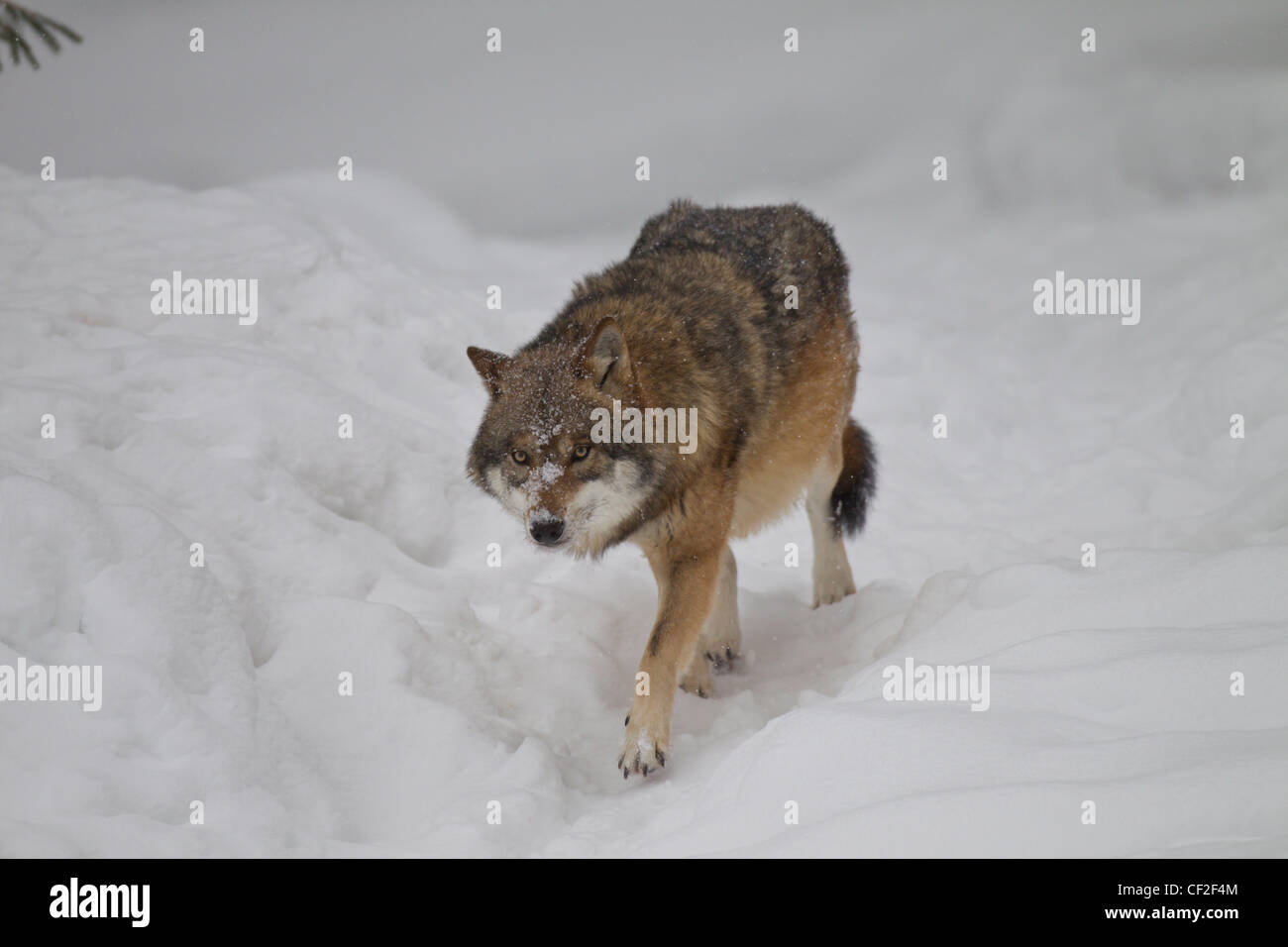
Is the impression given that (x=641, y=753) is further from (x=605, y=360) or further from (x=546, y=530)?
(x=605, y=360)

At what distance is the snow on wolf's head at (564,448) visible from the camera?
3422mm

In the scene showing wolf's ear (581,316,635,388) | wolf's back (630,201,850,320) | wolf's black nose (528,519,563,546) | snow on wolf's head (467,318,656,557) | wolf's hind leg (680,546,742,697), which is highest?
wolf's back (630,201,850,320)

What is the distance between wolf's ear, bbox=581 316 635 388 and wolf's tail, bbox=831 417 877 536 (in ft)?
6.06

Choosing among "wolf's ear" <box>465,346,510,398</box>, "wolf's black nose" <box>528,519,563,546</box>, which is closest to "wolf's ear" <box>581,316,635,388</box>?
"wolf's ear" <box>465,346,510,398</box>

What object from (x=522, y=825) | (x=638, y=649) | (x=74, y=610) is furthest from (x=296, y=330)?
(x=522, y=825)

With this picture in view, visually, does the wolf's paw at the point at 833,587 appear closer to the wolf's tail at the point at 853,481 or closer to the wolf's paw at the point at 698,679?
the wolf's tail at the point at 853,481

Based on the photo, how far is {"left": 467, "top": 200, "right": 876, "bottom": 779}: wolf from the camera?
11.4ft

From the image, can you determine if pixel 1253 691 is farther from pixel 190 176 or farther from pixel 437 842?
pixel 190 176

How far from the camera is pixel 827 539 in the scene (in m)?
4.98

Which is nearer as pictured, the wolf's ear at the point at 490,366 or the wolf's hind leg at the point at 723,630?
the wolf's ear at the point at 490,366

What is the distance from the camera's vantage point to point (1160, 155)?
1145 cm

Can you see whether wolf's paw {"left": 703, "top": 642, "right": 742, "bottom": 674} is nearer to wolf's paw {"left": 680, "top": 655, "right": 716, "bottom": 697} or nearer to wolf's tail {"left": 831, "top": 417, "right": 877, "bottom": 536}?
wolf's paw {"left": 680, "top": 655, "right": 716, "bottom": 697}

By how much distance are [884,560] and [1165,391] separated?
329cm

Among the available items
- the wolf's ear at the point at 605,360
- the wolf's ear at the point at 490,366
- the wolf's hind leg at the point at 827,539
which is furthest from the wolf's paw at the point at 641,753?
the wolf's hind leg at the point at 827,539
